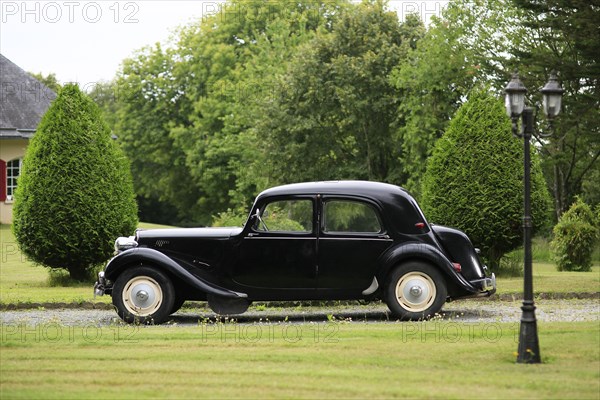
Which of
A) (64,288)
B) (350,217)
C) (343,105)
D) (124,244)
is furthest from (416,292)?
(343,105)

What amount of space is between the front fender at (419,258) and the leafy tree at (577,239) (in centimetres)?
1276

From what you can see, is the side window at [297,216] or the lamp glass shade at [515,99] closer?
the lamp glass shade at [515,99]

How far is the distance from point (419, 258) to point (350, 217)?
1123mm

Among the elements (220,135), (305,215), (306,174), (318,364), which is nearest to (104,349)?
(318,364)

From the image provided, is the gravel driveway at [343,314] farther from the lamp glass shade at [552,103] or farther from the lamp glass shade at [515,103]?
the lamp glass shade at [515,103]

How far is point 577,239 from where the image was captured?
83.4ft

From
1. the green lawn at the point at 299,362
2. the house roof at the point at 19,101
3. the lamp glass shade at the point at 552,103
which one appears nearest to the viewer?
the green lawn at the point at 299,362

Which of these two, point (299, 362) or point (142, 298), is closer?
point (299, 362)

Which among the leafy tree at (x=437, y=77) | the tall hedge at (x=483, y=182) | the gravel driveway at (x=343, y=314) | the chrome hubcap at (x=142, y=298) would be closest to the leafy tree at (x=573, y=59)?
the tall hedge at (x=483, y=182)

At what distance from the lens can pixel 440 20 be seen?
40969 mm

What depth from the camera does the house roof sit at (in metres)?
38.3

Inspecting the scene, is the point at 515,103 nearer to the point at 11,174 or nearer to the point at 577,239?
the point at 577,239

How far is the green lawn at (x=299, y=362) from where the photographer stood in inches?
340

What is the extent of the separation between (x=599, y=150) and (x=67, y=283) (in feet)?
83.9
